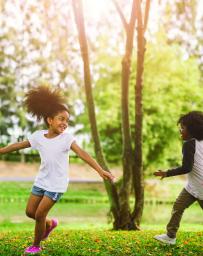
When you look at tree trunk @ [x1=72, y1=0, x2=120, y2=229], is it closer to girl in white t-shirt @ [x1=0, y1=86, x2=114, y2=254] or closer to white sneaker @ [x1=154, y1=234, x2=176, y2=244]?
white sneaker @ [x1=154, y1=234, x2=176, y2=244]

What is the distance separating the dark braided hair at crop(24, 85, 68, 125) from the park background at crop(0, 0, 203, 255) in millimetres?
1807

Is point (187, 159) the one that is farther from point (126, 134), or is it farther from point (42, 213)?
point (126, 134)

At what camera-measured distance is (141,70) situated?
41.0 feet

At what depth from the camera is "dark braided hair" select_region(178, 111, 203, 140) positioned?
25.0ft

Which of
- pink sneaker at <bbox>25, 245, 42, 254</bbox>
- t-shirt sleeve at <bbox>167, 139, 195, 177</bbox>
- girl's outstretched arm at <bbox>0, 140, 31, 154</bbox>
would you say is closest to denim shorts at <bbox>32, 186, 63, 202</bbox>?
girl's outstretched arm at <bbox>0, 140, 31, 154</bbox>

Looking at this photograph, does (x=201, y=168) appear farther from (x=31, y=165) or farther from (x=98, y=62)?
(x=31, y=165)

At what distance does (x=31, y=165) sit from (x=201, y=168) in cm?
4181

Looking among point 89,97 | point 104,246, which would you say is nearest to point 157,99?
point 89,97

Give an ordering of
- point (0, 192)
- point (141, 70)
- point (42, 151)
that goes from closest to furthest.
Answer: point (42, 151) < point (141, 70) < point (0, 192)

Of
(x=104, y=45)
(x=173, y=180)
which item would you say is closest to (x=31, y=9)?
(x=104, y=45)

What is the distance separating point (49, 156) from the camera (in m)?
6.86

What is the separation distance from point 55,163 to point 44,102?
32.5 inches

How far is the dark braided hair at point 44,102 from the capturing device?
23.2 ft

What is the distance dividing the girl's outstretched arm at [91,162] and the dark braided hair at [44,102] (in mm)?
523
